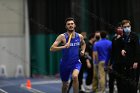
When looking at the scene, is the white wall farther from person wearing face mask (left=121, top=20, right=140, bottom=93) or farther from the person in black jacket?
person wearing face mask (left=121, top=20, right=140, bottom=93)

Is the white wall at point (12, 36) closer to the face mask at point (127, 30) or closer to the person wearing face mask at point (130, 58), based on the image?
the person wearing face mask at point (130, 58)

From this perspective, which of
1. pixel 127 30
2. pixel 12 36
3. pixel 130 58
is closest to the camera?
pixel 127 30

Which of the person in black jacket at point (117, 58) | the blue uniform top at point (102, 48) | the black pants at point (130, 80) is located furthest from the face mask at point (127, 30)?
the blue uniform top at point (102, 48)

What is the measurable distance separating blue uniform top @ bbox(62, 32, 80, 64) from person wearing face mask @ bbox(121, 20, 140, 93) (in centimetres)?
122

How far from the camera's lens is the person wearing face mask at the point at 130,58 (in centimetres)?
1136

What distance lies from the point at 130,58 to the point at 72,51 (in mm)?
1485

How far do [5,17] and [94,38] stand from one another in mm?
8187

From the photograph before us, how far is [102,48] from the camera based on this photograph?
14383 millimetres

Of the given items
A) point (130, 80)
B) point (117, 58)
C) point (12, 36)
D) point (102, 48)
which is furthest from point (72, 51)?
point (12, 36)

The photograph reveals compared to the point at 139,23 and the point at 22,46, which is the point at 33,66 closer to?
the point at 22,46

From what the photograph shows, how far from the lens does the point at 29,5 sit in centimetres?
2305

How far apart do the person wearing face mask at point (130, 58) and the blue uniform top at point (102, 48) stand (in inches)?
98.2

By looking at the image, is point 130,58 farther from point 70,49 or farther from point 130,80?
point 70,49

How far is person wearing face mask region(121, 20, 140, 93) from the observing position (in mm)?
11359
